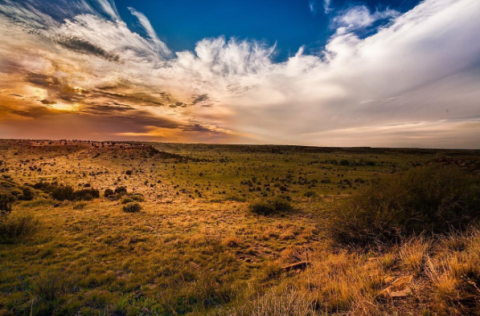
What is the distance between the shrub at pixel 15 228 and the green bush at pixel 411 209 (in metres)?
13.1

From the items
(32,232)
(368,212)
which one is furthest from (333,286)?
(32,232)

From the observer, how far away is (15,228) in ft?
30.5

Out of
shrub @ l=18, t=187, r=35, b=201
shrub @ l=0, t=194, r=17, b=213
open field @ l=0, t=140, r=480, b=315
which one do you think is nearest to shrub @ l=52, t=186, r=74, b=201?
open field @ l=0, t=140, r=480, b=315

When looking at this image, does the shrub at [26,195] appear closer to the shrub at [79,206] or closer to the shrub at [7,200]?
the shrub at [7,200]

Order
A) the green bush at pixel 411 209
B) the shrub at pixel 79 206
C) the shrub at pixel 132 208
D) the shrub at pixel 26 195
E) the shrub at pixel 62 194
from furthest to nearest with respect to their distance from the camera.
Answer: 1. the shrub at pixel 62 194
2. the shrub at pixel 26 195
3. the shrub at pixel 79 206
4. the shrub at pixel 132 208
5. the green bush at pixel 411 209

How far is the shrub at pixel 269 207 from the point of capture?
14.8m

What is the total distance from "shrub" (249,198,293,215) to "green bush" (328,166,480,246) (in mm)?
6334

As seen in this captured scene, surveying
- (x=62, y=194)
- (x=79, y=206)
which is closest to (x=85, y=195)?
(x=62, y=194)

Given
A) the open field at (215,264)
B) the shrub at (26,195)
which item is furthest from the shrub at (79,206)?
the shrub at (26,195)

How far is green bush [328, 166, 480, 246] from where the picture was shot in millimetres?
7191

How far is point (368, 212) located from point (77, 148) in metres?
56.7

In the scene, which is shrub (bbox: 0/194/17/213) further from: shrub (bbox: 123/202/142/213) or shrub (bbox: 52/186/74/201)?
shrub (bbox: 123/202/142/213)

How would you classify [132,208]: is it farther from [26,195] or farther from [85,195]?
[26,195]

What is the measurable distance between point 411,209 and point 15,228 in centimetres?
1592
